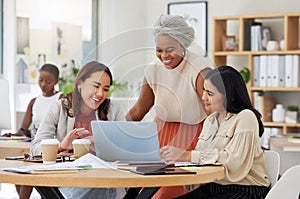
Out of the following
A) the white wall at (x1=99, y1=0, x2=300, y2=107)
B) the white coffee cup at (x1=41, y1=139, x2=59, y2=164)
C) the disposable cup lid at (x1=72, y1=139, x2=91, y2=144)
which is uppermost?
the white wall at (x1=99, y1=0, x2=300, y2=107)

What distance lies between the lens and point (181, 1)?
714cm

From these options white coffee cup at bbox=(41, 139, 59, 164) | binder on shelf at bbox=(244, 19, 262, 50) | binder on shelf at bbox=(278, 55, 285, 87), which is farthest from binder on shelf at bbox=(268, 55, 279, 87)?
white coffee cup at bbox=(41, 139, 59, 164)

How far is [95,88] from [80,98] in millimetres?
171

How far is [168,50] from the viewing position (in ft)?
9.39

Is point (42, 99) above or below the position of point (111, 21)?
→ below

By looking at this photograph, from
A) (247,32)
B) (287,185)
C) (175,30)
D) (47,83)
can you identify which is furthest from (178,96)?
(247,32)

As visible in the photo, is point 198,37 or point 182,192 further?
point 198,37

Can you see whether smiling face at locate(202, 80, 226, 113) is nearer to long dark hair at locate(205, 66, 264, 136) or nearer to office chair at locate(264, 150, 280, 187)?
long dark hair at locate(205, 66, 264, 136)

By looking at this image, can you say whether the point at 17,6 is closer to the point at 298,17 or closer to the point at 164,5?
the point at 164,5

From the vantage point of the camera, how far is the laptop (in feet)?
8.90

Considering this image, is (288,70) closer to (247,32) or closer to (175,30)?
(247,32)

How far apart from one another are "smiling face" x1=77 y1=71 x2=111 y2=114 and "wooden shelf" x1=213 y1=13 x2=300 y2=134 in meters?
3.66

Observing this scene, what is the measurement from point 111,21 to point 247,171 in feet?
15.6

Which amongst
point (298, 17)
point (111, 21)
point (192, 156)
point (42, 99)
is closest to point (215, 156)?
point (192, 156)
